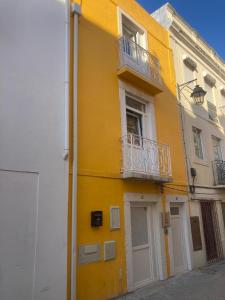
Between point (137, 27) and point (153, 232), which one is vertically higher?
point (137, 27)

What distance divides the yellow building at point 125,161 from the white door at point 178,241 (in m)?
0.03

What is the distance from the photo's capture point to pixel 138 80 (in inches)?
296

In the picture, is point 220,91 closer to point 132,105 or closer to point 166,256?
point 132,105

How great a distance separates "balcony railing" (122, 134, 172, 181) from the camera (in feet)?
21.5

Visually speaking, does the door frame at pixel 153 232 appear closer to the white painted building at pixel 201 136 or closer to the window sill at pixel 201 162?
the white painted building at pixel 201 136

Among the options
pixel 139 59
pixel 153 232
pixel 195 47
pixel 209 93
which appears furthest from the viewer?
pixel 209 93

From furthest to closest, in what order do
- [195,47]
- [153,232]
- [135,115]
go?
[195,47] < [135,115] < [153,232]

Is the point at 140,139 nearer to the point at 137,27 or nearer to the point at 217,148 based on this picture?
the point at 137,27

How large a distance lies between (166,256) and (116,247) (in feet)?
6.60

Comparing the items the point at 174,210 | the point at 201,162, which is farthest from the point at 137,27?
the point at 174,210

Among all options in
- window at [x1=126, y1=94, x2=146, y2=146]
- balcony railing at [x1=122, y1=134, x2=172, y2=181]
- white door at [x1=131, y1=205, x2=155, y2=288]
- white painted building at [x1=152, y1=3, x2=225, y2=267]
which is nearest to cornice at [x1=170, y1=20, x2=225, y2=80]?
white painted building at [x1=152, y1=3, x2=225, y2=267]

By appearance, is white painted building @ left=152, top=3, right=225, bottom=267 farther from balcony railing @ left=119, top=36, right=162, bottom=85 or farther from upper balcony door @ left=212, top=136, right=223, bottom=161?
balcony railing @ left=119, top=36, right=162, bottom=85

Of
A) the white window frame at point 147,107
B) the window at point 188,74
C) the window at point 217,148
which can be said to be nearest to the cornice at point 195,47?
the window at point 188,74

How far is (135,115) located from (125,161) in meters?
1.97
